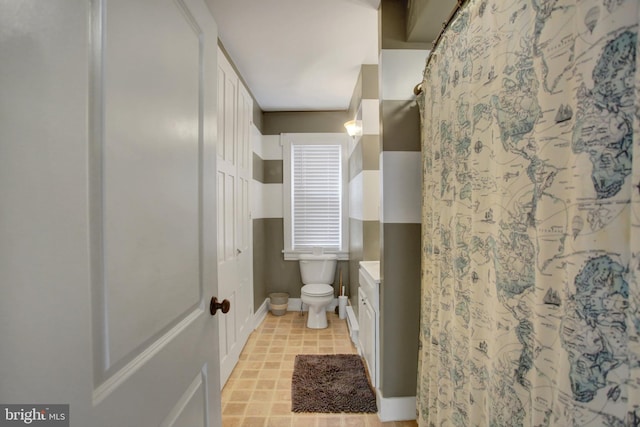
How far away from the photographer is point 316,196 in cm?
356

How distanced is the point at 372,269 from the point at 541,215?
1.45 m

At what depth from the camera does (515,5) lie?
2.45ft

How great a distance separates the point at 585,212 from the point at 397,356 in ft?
4.60

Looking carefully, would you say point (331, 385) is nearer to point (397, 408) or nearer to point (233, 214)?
point (397, 408)

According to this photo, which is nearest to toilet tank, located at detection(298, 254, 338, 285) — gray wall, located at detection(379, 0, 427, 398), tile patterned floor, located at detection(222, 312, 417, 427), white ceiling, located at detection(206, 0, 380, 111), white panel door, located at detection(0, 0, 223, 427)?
tile patterned floor, located at detection(222, 312, 417, 427)

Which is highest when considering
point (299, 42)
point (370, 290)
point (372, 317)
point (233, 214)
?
point (299, 42)

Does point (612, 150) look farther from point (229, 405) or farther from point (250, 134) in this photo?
point (250, 134)

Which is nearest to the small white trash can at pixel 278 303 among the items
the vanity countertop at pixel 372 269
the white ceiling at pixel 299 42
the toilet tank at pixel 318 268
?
the toilet tank at pixel 318 268

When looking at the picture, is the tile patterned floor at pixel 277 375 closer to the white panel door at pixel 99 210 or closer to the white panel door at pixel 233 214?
the white panel door at pixel 233 214

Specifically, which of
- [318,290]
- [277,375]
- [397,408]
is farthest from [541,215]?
[318,290]

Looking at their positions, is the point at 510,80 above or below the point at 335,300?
above

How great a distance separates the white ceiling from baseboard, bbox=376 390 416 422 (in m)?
2.39

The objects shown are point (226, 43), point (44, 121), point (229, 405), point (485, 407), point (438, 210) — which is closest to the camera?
point (44, 121)

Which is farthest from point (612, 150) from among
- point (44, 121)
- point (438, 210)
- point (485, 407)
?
point (44, 121)
